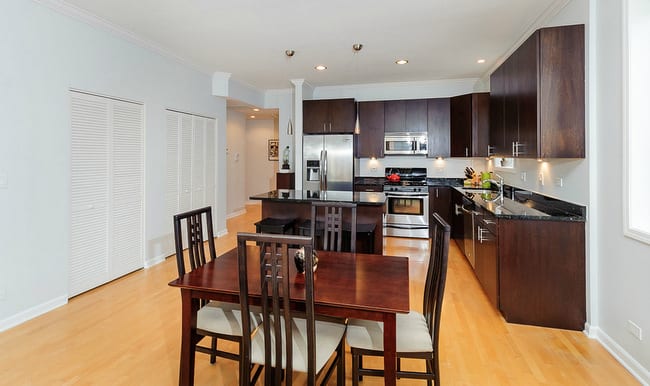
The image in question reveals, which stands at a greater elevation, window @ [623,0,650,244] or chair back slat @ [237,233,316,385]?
window @ [623,0,650,244]

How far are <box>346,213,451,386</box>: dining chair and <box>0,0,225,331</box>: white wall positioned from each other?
2892 mm

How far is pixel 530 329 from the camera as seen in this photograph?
2.72m

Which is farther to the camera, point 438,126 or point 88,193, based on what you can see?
point 438,126

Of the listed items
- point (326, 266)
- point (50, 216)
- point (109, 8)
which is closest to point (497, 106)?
point (326, 266)

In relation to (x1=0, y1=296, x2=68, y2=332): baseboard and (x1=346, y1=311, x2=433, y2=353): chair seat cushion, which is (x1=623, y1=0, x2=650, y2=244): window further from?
(x1=0, y1=296, x2=68, y2=332): baseboard

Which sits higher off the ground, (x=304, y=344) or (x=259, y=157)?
(x=259, y=157)

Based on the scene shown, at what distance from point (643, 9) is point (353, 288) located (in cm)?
252

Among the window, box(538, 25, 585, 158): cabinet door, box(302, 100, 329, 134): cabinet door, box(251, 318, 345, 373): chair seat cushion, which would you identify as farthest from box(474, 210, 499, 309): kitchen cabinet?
box(302, 100, 329, 134): cabinet door

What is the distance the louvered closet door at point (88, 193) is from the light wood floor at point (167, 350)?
32 cm

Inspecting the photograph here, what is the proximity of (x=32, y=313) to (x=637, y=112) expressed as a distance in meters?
4.85

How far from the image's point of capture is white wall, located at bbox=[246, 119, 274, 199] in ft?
31.0

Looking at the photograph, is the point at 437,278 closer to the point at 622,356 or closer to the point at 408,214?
the point at 622,356

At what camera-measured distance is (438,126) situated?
234 inches

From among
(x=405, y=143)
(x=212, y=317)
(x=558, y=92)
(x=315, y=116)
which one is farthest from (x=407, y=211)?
(x=212, y=317)
